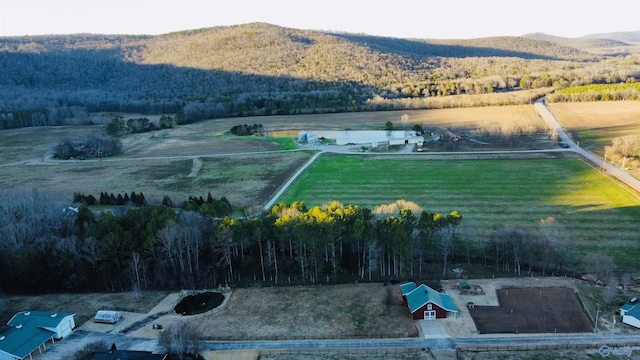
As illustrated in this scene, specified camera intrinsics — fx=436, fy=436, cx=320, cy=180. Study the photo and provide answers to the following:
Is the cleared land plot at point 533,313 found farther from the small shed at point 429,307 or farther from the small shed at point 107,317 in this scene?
the small shed at point 107,317

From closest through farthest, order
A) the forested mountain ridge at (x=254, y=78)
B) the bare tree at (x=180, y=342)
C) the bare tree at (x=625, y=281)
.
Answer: the bare tree at (x=180, y=342) → the bare tree at (x=625, y=281) → the forested mountain ridge at (x=254, y=78)

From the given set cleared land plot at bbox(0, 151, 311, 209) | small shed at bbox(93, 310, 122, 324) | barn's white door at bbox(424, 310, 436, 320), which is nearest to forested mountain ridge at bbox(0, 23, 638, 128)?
cleared land plot at bbox(0, 151, 311, 209)

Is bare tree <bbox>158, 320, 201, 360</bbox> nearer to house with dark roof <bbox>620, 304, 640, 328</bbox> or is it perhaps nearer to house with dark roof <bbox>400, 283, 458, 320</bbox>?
house with dark roof <bbox>400, 283, 458, 320</bbox>

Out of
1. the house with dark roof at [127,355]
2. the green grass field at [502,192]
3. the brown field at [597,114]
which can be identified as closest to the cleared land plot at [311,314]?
the house with dark roof at [127,355]

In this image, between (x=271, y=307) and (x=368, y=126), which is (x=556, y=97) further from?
(x=271, y=307)

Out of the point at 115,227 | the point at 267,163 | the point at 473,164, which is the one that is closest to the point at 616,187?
the point at 473,164

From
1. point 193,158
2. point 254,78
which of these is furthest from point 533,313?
point 254,78

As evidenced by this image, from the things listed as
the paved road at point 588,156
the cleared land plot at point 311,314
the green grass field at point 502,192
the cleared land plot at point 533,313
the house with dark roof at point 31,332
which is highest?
the paved road at point 588,156
